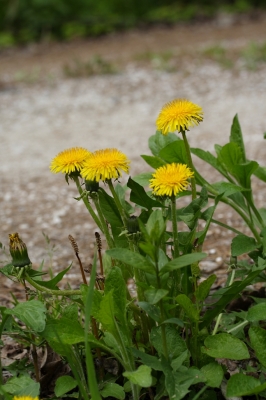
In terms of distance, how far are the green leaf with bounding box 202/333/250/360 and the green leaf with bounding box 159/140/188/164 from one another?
513 millimetres

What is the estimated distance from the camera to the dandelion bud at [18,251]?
4.99ft

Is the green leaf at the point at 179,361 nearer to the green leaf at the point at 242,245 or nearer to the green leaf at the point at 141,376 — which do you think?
the green leaf at the point at 141,376

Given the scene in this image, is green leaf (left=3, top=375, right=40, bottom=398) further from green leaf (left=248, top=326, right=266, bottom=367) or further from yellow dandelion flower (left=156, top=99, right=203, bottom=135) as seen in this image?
yellow dandelion flower (left=156, top=99, right=203, bottom=135)

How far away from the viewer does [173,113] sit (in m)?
1.61

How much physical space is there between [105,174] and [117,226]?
0.94 ft

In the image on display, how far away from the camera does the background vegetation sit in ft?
30.0

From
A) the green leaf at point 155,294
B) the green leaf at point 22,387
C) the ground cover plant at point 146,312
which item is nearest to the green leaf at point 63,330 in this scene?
the ground cover plant at point 146,312

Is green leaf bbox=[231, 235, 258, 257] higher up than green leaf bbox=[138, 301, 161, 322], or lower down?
higher up

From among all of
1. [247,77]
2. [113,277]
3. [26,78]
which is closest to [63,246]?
[113,277]

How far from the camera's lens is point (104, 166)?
1513mm

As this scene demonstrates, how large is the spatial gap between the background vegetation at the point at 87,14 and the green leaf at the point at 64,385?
805 cm

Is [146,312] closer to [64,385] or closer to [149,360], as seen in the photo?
[149,360]

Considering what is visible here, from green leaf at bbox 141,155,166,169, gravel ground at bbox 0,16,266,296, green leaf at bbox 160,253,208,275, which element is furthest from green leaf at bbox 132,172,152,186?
gravel ground at bbox 0,16,266,296

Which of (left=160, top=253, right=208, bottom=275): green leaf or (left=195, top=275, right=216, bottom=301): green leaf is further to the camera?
(left=195, top=275, right=216, bottom=301): green leaf
